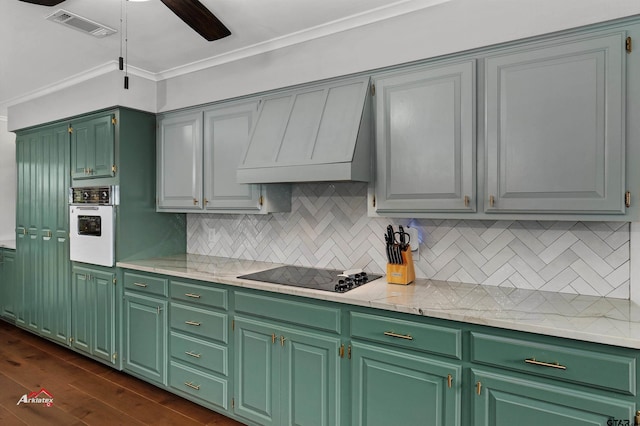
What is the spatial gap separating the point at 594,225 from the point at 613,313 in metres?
0.49

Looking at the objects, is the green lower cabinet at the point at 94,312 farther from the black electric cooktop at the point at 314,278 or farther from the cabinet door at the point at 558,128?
the cabinet door at the point at 558,128

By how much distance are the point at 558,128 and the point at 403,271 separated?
109 centimetres

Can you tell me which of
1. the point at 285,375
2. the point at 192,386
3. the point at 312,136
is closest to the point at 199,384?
the point at 192,386

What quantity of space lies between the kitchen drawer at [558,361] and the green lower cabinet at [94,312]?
2934 millimetres

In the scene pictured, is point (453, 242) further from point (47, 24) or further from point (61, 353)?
point (61, 353)

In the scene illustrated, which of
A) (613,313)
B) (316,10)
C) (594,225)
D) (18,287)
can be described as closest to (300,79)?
(316,10)

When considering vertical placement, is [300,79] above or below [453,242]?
above

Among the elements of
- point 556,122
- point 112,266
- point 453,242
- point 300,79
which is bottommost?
point 112,266

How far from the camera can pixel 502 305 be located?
6.37 ft

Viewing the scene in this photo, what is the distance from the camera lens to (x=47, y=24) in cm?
263

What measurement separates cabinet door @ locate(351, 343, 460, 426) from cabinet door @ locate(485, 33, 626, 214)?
0.87m

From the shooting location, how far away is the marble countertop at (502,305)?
1595mm

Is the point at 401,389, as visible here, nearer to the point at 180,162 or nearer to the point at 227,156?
the point at 227,156

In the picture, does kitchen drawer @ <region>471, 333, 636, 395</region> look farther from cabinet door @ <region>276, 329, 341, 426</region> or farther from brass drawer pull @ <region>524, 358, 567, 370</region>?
cabinet door @ <region>276, 329, 341, 426</region>
